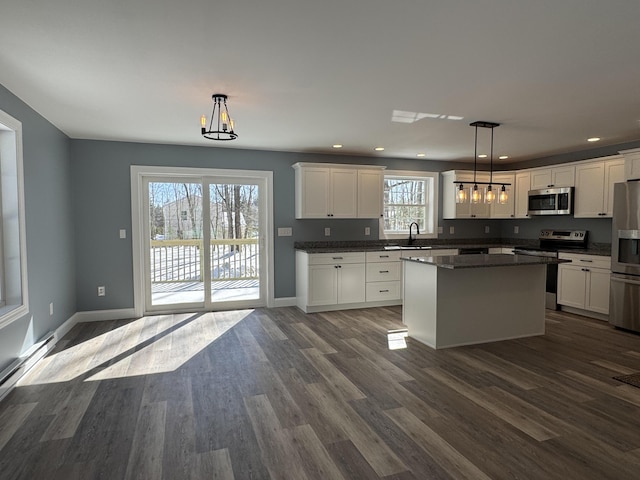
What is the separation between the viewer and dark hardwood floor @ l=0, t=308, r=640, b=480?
2160mm

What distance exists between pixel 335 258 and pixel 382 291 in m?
0.95

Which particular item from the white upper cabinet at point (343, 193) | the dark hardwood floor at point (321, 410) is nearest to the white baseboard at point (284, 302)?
the white upper cabinet at point (343, 193)

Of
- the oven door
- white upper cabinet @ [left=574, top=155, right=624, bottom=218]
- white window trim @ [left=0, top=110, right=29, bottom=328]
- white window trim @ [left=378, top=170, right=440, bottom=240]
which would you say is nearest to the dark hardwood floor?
the oven door

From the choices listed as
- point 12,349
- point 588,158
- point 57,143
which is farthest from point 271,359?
point 588,158

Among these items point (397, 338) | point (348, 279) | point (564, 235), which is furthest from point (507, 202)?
point (397, 338)

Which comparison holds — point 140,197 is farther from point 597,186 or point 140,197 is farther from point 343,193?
point 597,186

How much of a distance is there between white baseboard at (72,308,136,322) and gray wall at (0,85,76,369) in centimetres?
16

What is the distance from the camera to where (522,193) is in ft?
22.0

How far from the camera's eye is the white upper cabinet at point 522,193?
662cm

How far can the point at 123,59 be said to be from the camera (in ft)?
8.61

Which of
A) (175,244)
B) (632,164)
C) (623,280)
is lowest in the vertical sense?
(623,280)

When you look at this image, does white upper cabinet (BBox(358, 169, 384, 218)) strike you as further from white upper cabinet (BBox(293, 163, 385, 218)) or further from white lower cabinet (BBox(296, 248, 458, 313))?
white lower cabinet (BBox(296, 248, 458, 313))

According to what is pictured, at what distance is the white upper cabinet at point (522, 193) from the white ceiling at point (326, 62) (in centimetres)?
205

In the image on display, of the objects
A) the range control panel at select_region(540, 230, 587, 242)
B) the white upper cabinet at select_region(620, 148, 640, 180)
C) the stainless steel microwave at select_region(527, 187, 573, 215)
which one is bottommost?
the range control panel at select_region(540, 230, 587, 242)
